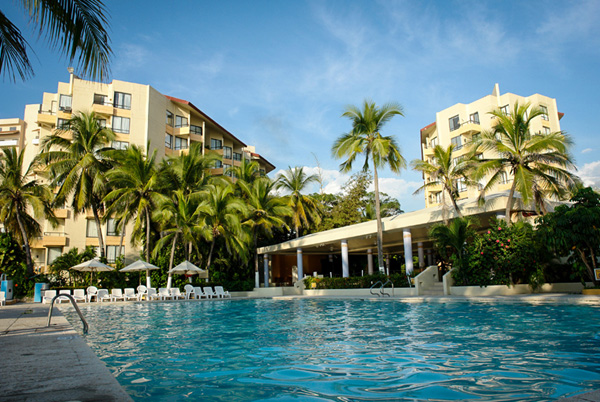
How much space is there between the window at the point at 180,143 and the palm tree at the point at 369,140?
19.4 m

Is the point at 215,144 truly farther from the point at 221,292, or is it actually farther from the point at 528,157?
the point at 528,157

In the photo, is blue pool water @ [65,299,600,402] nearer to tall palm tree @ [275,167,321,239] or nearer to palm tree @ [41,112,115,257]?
palm tree @ [41,112,115,257]

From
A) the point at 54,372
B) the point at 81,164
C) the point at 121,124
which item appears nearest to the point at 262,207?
the point at 81,164

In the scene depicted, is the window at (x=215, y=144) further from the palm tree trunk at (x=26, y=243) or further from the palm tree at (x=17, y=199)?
the palm tree trunk at (x=26, y=243)

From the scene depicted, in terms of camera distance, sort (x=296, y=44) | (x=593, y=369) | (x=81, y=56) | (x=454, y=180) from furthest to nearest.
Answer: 1. (x=454, y=180)
2. (x=296, y=44)
3. (x=81, y=56)
4. (x=593, y=369)

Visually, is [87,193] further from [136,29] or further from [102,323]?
[136,29]

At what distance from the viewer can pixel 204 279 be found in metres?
28.8

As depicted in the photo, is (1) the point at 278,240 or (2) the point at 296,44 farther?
(1) the point at 278,240

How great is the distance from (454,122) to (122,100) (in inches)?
1235

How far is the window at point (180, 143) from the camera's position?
3800 cm

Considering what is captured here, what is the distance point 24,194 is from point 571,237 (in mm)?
28358

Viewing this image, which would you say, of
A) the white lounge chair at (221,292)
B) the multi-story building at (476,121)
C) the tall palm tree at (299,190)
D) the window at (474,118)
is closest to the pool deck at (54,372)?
the white lounge chair at (221,292)

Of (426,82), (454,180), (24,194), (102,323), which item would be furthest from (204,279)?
(426,82)

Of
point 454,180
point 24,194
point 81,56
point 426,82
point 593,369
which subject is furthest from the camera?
point 24,194
